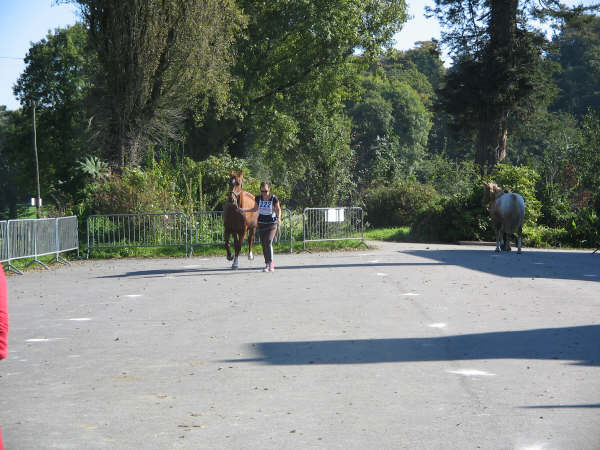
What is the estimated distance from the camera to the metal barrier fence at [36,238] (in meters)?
17.1

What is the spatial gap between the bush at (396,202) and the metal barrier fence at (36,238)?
59.5ft

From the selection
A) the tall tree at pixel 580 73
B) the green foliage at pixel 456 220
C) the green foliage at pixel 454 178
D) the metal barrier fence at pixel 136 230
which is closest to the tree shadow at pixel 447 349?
the metal barrier fence at pixel 136 230

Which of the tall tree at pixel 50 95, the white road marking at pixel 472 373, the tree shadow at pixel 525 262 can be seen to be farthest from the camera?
the tall tree at pixel 50 95

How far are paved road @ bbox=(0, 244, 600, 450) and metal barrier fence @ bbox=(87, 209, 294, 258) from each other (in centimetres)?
751

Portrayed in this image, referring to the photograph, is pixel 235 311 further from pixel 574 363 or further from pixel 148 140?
pixel 148 140

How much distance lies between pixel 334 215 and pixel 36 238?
942 centimetres

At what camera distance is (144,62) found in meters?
25.9

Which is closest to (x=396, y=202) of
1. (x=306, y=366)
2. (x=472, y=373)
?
(x=306, y=366)

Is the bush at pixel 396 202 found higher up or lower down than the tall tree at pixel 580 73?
lower down

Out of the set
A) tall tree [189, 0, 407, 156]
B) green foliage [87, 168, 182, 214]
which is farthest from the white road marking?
tall tree [189, 0, 407, 156]

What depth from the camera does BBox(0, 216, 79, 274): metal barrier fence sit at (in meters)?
17.1

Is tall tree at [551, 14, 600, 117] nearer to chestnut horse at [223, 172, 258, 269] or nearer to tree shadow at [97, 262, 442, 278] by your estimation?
tree shadow at [97, 262, 442, 278]

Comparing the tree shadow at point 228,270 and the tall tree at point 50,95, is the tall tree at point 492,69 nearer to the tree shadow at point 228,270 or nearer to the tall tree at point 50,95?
the tree shadow at point 228,270

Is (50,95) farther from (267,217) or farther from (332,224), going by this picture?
(267,217)
